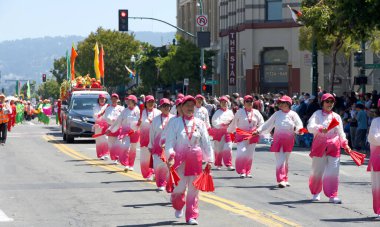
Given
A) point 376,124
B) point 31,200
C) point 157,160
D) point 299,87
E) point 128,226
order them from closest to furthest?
point 128,226
point 376,124
point 31,200
point 157,160
point 299,87

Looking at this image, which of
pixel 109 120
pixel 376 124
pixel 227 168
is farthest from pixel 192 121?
pixel 109 120

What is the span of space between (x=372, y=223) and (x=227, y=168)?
10.6m

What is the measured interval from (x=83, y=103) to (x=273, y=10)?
90.1 feet

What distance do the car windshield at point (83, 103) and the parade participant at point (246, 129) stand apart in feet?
53.0

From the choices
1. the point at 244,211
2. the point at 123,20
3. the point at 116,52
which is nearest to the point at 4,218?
the point at 244,211

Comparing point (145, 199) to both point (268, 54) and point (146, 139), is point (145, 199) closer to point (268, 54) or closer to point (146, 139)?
point (146, 139)

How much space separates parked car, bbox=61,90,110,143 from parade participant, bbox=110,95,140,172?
13.3 metres

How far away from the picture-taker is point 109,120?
85.9ft

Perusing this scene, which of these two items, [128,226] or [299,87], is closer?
[128,226]

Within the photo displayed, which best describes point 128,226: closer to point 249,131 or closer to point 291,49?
point 249,131

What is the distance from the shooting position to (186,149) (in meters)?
13.9

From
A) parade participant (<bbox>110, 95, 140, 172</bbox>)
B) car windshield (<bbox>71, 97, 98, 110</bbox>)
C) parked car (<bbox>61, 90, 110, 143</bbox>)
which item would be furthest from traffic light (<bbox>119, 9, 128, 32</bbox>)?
parade participant (<bbox>110, 95, 140, 172</bbox>)

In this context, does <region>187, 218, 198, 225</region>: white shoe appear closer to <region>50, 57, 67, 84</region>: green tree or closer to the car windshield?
the car windshield

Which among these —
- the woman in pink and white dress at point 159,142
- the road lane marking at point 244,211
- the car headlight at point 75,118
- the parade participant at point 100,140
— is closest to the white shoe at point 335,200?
the road lane marking at point 244,211
